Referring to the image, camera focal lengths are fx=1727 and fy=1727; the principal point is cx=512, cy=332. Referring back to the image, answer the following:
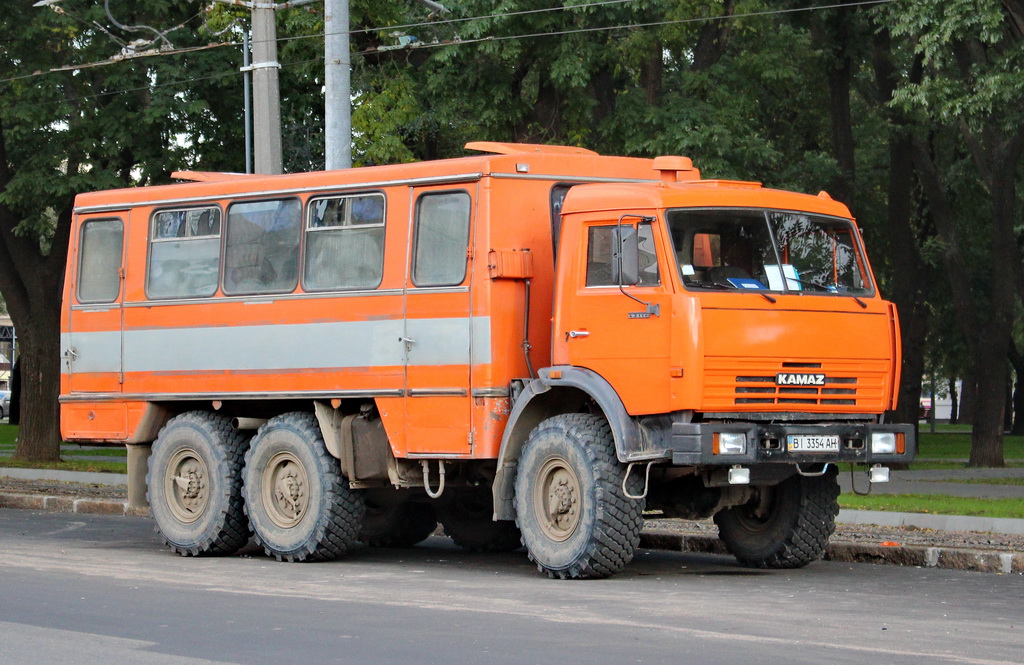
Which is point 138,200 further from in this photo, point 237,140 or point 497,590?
point 237,140

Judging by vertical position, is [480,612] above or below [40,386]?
below

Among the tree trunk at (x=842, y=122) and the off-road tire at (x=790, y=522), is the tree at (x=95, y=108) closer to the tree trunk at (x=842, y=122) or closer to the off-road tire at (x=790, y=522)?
the tree trunk at (x=842, y=122)

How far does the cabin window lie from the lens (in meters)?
15.4

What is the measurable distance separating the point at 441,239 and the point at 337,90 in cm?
520

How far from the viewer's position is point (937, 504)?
19.3m

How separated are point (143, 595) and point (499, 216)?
393 centimetres

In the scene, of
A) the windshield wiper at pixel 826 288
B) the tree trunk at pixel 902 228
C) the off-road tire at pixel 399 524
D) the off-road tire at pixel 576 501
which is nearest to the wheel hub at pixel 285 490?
the off-road tire at pixel 399 524

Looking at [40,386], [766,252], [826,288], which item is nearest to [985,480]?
[826,288]

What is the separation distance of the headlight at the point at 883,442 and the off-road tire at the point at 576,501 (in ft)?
5.94

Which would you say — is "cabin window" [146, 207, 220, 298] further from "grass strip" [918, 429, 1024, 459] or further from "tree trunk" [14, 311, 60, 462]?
"grass strip" [918, 429, 1024, 459]

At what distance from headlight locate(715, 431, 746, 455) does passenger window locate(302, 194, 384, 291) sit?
3400 mm

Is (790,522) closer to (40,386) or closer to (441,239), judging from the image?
(441,239)

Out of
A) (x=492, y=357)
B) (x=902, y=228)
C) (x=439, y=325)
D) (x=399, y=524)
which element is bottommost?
(x=399, y=524)

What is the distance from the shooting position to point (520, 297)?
13.4m
